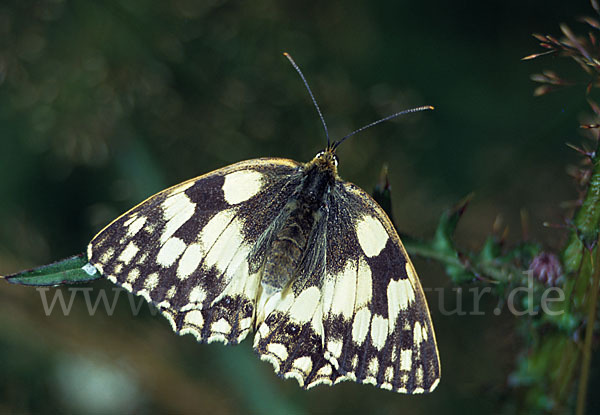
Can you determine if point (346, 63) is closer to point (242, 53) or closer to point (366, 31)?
point (366, 31)

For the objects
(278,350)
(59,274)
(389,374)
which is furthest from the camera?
(278,350)

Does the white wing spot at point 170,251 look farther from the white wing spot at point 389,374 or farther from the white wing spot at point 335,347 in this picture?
the white wing spot at point 389,374

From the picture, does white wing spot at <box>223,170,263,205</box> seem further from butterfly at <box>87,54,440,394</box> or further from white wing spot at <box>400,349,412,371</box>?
white wing spot at <box>400,349,412,371</box>

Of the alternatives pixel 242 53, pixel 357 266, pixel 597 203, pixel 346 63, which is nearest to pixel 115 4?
pixel 242 53

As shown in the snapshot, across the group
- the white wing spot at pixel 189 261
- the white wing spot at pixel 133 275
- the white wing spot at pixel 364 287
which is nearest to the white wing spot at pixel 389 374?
the white wing spot at pixel 364 287

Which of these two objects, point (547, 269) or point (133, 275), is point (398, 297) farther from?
point (133, 275)

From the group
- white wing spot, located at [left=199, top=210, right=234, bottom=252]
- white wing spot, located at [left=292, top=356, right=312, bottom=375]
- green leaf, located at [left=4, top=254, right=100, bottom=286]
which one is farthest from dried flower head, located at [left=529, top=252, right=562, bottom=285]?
green leaf, located at [left=4, top=254, right=100, bottom=286]

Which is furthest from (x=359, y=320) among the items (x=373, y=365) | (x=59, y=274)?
(x=59, y=274)
